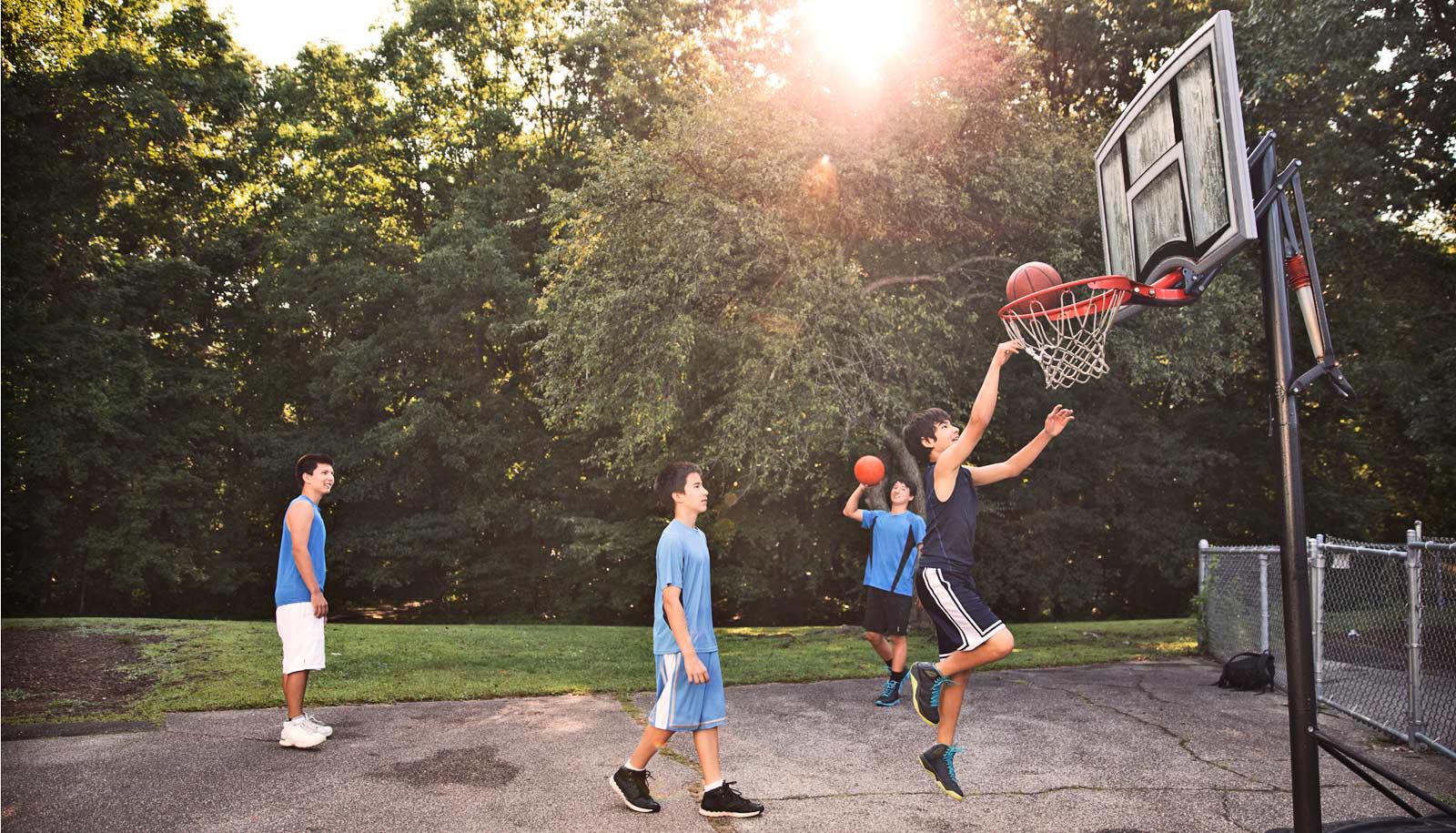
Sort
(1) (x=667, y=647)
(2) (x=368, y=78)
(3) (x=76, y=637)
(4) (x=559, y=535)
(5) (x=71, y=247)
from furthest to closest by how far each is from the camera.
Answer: (2) (x=368, y=78), (4) (x=559, y=535), (5) (x=71, y=247), (3) (x=76, y=637), (1) (x=667, y=647)

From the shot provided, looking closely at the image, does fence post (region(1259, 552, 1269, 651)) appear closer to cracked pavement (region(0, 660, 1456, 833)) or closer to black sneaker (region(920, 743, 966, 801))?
cracked pavement (region(0, 660, 1456, 833))

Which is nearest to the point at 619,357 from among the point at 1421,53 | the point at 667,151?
the point at 667,151

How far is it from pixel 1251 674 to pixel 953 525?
540 centimetres

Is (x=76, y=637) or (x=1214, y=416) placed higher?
(x=1214, y=416)

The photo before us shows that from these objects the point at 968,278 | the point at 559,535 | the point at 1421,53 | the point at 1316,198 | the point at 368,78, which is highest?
the point at 368,78

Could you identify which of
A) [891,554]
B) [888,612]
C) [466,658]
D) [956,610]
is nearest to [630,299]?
[466,658]

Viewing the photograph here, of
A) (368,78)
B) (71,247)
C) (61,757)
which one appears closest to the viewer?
(61,757)

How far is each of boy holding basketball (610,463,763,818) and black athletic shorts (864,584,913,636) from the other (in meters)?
3.71

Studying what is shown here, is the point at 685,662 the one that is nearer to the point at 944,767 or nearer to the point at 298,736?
the point at 944,767

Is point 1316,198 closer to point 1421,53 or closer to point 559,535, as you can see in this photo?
point 1421,53

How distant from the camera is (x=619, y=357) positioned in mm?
15242

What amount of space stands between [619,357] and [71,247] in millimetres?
17120

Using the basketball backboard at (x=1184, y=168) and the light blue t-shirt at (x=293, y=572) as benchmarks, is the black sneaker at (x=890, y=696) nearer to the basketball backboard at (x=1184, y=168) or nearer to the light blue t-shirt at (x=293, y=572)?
the basketball backboard at (x=1184, y=168)

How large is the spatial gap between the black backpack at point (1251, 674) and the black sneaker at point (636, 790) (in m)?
6.59
